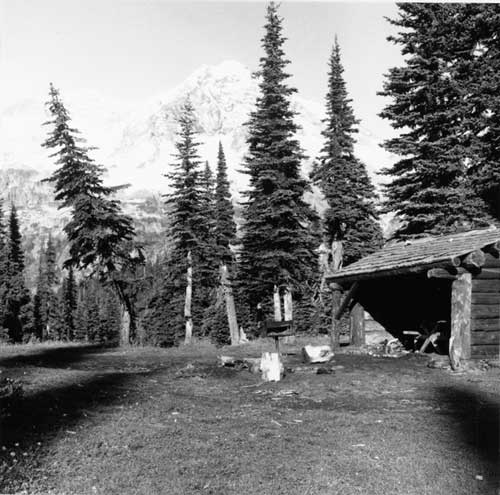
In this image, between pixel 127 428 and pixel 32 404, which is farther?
pixel 32 404

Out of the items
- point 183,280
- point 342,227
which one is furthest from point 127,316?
point 342,227

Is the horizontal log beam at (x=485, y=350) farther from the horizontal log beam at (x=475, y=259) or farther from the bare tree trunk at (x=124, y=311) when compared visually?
the bare tree trunk at (x=124, y=311)

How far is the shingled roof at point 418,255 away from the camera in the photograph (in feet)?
44.7

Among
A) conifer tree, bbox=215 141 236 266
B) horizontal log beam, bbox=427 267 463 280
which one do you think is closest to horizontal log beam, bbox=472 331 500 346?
horizontal log beam, bbox=427 267 463 280

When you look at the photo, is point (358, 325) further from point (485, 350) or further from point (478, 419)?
point (478, 419)

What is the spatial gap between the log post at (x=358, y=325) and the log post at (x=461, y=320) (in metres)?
5.17

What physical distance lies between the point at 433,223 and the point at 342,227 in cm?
1006

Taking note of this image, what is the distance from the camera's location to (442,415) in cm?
852

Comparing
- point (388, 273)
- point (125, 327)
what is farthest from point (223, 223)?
point (388, 273)

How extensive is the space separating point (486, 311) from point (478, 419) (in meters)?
6.12

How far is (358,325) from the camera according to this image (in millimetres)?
18422

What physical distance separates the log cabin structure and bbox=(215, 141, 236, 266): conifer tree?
697 inches

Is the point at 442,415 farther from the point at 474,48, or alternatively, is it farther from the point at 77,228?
the point at 77,228

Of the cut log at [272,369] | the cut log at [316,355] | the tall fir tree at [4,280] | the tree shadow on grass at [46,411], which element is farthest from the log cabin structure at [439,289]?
the tall fir tree at [4,280]
